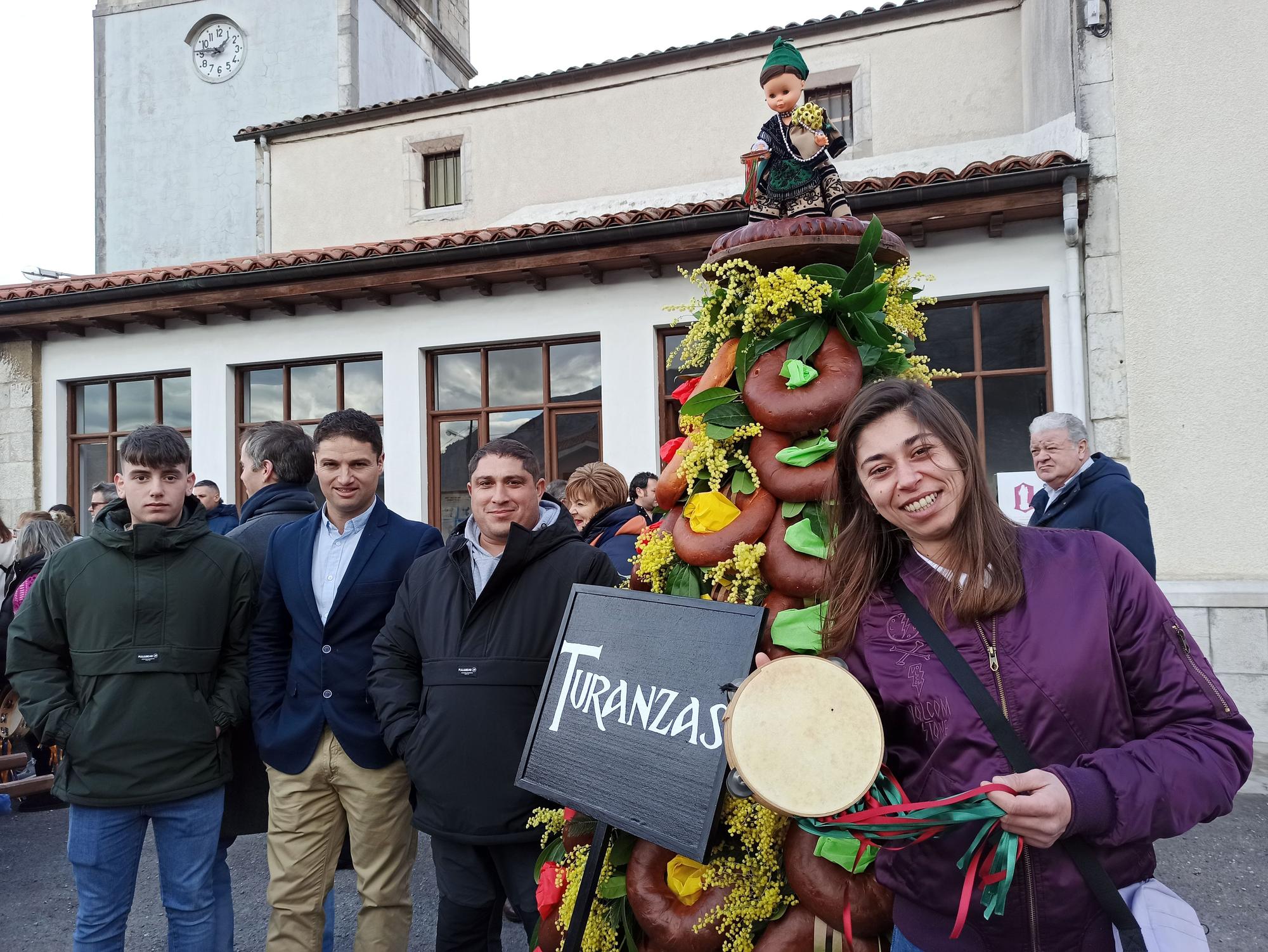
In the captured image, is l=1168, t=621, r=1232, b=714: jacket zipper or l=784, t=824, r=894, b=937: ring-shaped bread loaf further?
l=784, t=824, r=894, b=937: ring-shaped bread loaf

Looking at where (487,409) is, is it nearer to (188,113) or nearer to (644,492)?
(644,492)

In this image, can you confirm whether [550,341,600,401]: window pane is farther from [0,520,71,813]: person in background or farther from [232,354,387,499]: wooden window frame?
[0,520,71,813]: person in background

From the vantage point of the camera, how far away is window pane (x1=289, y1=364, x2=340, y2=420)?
9.09 metres

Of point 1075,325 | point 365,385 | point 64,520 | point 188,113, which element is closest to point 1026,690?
point 1075,325

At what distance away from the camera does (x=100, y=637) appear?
266cm

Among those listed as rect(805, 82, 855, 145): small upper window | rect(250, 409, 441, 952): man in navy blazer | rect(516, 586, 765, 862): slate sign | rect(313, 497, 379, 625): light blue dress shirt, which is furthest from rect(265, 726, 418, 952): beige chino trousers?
rect(805, 82, 855, 145): small upper window

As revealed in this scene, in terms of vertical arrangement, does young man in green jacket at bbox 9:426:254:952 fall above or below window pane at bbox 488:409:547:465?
below

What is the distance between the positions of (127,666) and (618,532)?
2004 mm

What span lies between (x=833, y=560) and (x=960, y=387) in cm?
627

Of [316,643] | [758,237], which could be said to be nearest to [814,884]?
[758,237]

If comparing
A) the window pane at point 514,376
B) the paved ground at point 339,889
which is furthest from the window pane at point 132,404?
the paved ground at point 339,889

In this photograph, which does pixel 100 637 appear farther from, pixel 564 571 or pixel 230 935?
pixel 564 571

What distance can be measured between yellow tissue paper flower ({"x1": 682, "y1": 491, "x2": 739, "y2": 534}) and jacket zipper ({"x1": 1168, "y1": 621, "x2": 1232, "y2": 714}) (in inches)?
38.2

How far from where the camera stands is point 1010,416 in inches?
285
